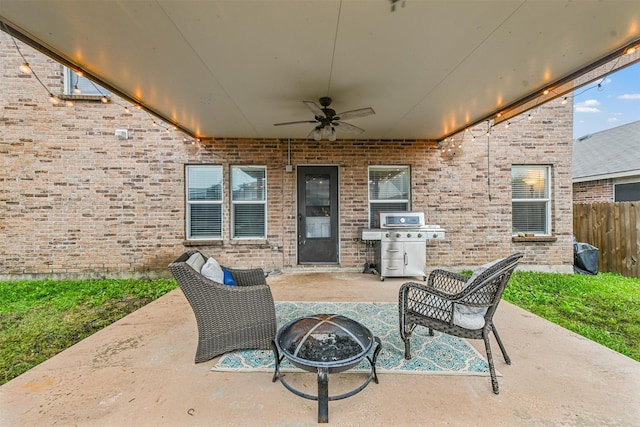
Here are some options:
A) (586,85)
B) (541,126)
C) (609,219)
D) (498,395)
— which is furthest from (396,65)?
(609,219)

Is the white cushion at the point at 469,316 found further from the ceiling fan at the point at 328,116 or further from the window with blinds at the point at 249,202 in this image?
the window with blinds at the point at 249,202

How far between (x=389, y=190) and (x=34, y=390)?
17.4 feet

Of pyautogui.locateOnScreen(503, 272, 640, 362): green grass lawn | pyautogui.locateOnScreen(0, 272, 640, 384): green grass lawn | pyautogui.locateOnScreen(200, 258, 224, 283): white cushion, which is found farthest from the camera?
pyautogui.locateOnScreen(503, 272, 640, 362): green grass lawn

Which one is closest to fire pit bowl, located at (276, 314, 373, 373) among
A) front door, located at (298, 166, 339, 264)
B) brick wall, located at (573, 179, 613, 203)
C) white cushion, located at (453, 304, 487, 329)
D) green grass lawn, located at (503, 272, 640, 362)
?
white cushion, located at (453, 304, 487, 329)

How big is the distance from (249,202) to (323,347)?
4.08 metres

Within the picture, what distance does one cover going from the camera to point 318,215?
5.33m

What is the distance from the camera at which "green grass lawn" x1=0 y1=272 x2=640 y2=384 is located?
Answer: 250cm

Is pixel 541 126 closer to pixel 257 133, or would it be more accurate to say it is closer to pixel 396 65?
pixel 396 65

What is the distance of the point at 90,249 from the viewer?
495cm

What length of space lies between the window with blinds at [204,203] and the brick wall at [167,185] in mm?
185

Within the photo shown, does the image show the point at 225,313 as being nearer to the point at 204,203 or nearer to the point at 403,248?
the point at 403,248

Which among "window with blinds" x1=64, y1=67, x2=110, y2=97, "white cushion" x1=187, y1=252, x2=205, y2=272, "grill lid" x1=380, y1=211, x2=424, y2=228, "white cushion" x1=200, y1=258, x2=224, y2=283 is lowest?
"white cushion" x1=200, y1=258, x2=224, y2=283

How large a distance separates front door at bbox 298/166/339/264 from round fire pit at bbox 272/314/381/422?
135 inches

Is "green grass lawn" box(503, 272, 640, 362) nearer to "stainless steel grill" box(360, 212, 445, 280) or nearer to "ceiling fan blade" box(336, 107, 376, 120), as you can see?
"stainless steel grill" box(360, 212, 445, 280)
